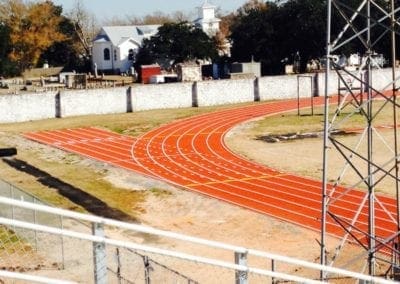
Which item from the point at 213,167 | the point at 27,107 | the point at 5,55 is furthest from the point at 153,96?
the point at 5,55

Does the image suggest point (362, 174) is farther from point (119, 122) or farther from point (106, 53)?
point (106, 53)

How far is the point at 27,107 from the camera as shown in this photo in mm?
48094

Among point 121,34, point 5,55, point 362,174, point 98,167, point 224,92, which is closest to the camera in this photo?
point 362,174

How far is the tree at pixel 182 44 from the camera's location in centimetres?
7906

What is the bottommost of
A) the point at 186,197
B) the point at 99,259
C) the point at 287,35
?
the point at 186,197

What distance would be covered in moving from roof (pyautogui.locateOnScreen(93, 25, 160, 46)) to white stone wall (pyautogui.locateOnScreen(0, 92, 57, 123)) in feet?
139

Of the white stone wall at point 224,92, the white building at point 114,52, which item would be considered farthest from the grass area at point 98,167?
the white building at point 114,52

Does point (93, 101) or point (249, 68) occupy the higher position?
point (249, 68)

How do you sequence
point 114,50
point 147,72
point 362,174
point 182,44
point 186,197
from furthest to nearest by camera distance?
point 114,50 < point 182,44 < point 147,72 < point 362,174 < point 186,197

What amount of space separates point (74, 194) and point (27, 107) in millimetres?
Result: 24210

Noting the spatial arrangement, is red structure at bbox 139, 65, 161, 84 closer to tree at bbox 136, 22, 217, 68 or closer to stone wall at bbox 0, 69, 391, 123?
tree at bbox 136, 22, 217, 68

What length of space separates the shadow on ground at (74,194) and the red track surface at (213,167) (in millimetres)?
3496

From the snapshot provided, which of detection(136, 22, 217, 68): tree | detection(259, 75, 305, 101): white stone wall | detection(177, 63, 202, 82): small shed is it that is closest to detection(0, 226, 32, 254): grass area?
detection(259, 75, 305, 101): white stone wall

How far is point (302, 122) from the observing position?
43094 millimetres
